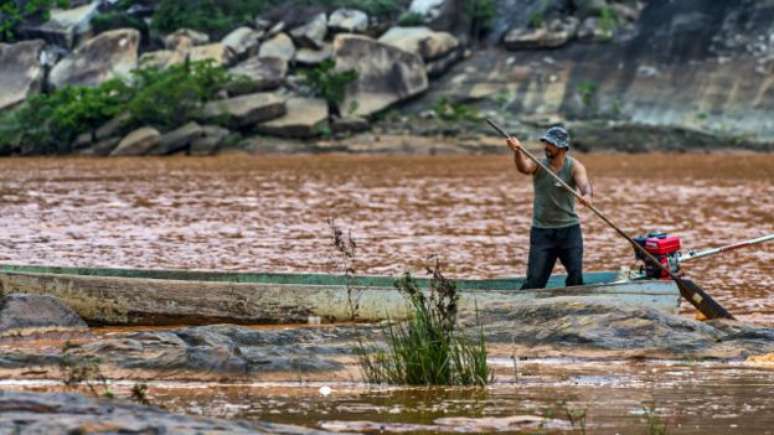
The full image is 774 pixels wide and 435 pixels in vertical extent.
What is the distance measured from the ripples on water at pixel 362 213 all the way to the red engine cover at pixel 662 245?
3.87 ft

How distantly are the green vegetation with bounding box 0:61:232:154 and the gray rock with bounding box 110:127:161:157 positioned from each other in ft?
2.33

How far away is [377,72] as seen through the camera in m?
42.6

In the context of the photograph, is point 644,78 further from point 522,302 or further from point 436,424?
point 436,424

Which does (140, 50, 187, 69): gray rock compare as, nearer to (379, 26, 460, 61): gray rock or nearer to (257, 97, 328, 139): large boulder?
(257, 97, 328, 139): large boulder

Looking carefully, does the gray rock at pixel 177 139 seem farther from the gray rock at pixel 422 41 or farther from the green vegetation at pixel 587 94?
the green vegetation at pixel 587 94

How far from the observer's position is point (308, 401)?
7.41 meters

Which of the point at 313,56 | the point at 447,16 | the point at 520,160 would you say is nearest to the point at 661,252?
the point at 520,160

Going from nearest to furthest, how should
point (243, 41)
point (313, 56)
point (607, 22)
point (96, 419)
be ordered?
point (96, 419), point (313, 56), point (607, 22), point (243, 41)

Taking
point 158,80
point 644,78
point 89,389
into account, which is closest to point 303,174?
point 158,80

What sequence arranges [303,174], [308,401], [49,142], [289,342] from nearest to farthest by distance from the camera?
1. [308,401]
2. [289,342]
3. [303,174]
4. [49,142]

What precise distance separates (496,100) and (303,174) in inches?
496

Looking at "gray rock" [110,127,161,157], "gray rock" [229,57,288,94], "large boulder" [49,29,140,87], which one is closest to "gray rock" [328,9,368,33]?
"gray rock" [229,57,288,94]

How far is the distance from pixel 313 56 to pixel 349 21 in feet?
6.21

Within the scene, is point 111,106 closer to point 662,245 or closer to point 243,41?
point 243,41
